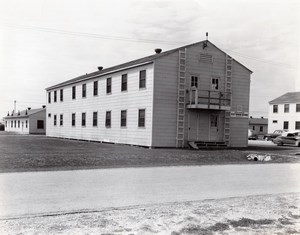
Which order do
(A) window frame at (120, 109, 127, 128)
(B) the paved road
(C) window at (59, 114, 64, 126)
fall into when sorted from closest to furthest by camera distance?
(B) the paved road, (A) window frame at (120, 109, 127, 128), (C) window at (59, 114, 64, 126)

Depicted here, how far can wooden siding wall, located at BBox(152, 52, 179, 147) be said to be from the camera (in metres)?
21.4

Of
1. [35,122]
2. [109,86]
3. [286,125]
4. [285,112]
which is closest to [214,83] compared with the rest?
[109,86]

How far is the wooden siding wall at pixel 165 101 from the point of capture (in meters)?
21.4

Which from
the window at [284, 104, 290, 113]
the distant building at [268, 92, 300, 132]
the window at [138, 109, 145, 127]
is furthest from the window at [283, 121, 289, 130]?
the window at [138, 109, 145, 127]

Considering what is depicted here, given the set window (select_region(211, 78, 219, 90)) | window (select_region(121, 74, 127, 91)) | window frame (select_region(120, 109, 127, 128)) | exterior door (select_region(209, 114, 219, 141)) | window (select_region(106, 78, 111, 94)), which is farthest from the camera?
window (select_region(106, 78, 111, 94))

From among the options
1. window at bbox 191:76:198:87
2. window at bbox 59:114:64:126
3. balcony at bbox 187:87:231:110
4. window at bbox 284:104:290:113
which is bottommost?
window at bbox 59:114:64:126

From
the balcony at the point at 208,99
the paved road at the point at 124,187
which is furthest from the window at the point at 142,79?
the paved road at the point at 124,187

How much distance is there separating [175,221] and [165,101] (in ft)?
54.6

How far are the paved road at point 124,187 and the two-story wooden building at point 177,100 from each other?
10.5 metres

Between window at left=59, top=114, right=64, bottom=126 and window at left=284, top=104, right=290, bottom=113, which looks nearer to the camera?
window at left=59, top=114, right=64, bottom=126

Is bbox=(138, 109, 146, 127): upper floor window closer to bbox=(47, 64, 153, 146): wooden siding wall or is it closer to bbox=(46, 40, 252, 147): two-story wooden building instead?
bbox=(46, 40, 252, 147): two-story wooden building

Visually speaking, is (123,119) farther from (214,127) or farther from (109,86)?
(214,127)

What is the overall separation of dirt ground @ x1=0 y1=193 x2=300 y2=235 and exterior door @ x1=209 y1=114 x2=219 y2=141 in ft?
55.5

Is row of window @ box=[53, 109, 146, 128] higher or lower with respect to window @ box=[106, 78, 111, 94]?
lower
